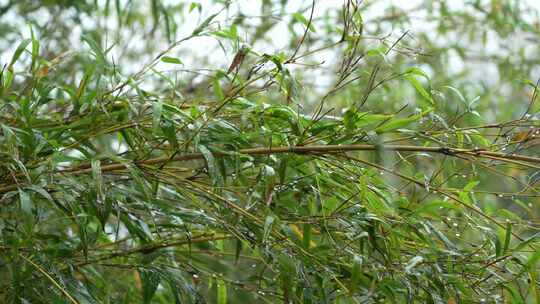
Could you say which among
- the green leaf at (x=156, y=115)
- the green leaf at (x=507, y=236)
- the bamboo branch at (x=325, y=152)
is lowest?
the green leaf at (x=507, y=236)

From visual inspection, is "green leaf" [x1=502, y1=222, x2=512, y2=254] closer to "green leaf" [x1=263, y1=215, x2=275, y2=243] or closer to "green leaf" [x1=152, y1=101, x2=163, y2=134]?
"green leaf" [x1=263, y1=215, x2=275, y2=243]

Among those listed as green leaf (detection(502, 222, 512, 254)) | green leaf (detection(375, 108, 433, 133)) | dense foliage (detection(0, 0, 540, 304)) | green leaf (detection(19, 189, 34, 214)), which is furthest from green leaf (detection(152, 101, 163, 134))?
green leaf (detection(502, 222, 512, 254))

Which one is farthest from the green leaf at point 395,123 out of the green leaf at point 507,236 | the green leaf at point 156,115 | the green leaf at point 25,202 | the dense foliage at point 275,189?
the green leaf at point 25,202

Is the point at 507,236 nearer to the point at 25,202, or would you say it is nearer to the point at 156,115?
the point at 156,115

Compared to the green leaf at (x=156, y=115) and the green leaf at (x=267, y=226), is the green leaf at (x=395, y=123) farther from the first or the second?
the green leaf at (x=156, y=115)

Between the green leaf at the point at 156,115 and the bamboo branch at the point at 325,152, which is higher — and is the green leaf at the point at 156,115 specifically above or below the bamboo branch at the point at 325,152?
above

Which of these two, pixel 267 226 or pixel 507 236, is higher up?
pixel 267 226

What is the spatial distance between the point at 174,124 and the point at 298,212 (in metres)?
0.28

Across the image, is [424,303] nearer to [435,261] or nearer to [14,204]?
[435,261]

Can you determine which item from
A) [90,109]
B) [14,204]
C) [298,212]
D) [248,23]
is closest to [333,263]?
[298,212]

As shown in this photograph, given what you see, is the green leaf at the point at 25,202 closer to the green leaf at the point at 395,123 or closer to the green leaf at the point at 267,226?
the green leaf at the point at 267,226

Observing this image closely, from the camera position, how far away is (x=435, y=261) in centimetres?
146

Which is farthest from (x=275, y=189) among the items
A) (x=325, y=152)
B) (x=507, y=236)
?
(x=507, y=236)

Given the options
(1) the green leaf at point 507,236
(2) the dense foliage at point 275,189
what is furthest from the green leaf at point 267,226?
(1) the green leaf at point 507,236
